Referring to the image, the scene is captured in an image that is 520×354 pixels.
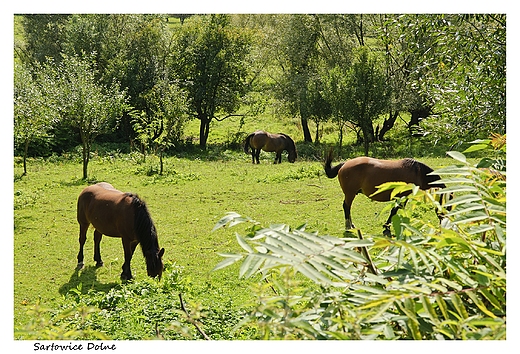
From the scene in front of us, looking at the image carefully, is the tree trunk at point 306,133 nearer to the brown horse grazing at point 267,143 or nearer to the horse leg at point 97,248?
the brown horse grazing at point 267,143

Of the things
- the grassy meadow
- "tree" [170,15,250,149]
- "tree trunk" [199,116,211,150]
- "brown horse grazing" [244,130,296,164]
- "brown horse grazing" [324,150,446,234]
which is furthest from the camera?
"tree trunk" [199,116,211,150]

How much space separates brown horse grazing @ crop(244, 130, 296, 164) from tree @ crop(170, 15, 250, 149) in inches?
186

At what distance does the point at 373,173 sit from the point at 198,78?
1742cm

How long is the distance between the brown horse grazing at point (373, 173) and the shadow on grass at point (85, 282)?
4.44m

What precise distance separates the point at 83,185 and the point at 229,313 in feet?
36.6

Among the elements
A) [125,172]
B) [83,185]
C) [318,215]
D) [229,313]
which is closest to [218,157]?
[125,172]

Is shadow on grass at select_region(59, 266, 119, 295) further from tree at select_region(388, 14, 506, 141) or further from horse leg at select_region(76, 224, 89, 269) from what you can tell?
tree at select_region(388, 14, 506, 141)

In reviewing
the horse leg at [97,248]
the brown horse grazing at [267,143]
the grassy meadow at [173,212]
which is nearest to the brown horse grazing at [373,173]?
the grassy meadow at [173,212]

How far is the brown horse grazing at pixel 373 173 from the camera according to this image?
8.56m

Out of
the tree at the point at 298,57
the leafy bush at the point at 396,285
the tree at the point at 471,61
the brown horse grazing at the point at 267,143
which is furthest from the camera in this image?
the tree at the point at 298,57

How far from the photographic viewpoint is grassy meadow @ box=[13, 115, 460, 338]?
746 cm

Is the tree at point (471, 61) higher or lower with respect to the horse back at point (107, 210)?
higher

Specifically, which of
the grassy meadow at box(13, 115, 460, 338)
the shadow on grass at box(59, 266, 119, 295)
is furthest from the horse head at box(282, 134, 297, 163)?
the shadow on grass at box(59, 266, 119, 295)

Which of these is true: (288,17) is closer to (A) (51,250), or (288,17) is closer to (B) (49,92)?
(B) (49,92)
